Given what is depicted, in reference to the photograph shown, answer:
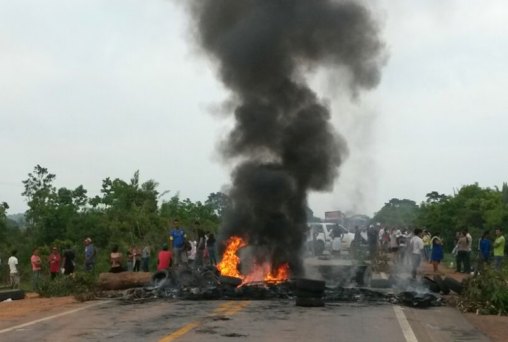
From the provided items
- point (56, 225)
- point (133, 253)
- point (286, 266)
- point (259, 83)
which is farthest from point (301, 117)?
point (56, 225)

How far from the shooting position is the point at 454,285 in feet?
48.2

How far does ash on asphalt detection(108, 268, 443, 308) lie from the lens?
14203mm

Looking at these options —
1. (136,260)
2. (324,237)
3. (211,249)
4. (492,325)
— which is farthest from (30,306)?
(324,237)

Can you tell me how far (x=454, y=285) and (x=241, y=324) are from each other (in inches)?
244

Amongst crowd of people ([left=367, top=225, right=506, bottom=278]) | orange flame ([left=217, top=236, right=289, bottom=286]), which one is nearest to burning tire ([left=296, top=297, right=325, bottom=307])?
crowd of people ([left=367, top=225, right=506, bottom=278])

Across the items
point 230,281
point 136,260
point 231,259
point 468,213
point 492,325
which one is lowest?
point 492,325

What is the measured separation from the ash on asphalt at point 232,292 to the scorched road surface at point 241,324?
69 centimetres

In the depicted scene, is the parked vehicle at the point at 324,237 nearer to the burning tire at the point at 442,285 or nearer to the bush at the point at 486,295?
the burning tire at the point at 442,285

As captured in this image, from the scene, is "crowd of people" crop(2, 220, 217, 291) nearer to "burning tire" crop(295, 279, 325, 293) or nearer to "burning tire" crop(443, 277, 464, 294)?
"burning tire" crop(295, 279, 325, 293)

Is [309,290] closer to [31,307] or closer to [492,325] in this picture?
[492,325]

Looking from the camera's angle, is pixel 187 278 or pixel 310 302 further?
pixel 187 278

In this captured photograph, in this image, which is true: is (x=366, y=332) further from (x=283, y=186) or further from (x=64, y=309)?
(x=283, y=186)

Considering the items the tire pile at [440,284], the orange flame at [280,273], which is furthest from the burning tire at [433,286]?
the orange flame at [280,273]

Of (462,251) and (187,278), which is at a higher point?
(462,251)
